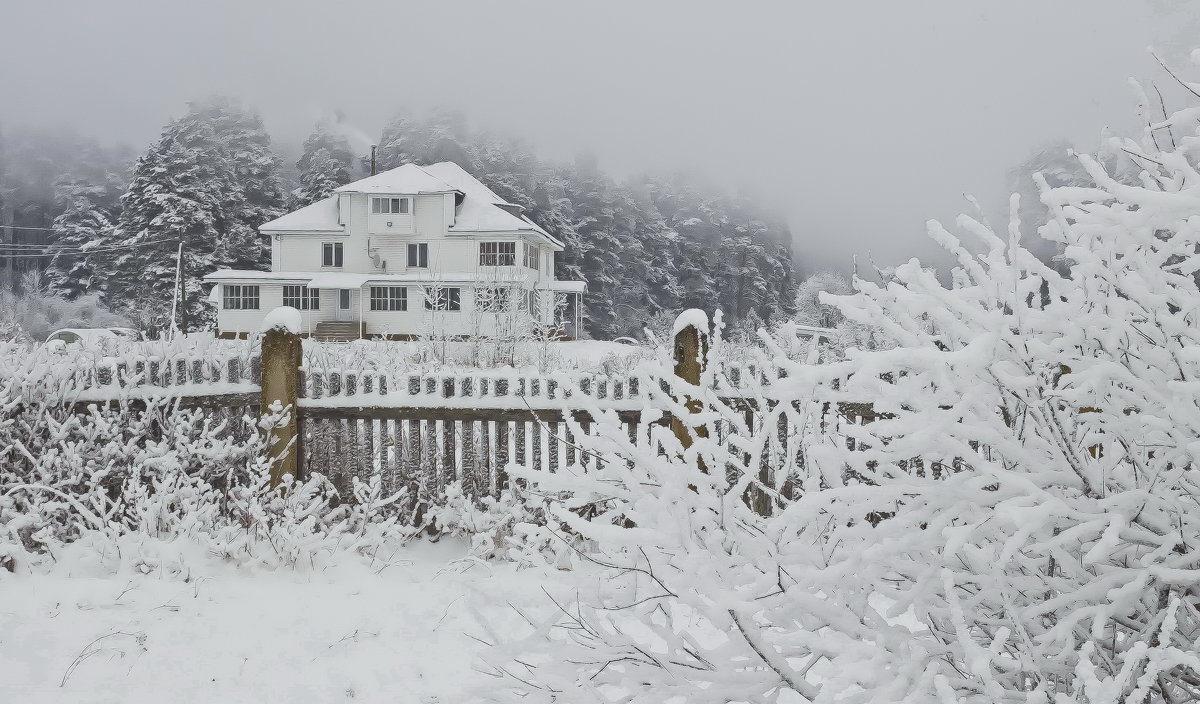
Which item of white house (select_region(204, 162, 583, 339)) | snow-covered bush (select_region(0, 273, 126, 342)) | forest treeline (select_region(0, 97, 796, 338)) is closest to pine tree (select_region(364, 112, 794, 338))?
forest treeline (select_region(0, 97, 796, 338))

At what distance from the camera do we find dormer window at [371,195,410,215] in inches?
1553

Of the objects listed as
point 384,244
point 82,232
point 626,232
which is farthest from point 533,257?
point 82,232

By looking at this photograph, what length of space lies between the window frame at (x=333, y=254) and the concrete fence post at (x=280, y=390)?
36.3m

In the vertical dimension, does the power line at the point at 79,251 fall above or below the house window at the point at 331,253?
above

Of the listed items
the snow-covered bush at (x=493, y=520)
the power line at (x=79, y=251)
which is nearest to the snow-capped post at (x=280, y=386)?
the snow-covered bush at (x=493, y=520)

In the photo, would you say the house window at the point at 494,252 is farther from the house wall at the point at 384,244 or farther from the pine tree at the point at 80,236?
the pine tree at the point at 80,236

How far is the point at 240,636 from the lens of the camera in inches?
173

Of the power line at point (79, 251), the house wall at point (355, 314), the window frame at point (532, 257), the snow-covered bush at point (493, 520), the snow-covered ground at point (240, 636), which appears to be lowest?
the snow-covered ground at point (240, 636)

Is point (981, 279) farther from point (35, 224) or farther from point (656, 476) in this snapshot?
point (35, 224)

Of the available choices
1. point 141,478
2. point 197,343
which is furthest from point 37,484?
point 197,343

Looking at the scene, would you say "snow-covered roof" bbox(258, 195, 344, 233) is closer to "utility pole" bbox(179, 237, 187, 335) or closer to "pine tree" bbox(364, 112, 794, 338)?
"utility pole" bbox(179, 237, 187, 335)

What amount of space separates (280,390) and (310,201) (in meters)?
48.1

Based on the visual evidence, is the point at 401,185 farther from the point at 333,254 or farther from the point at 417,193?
the point at 333,254

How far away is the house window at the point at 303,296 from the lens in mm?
39938
